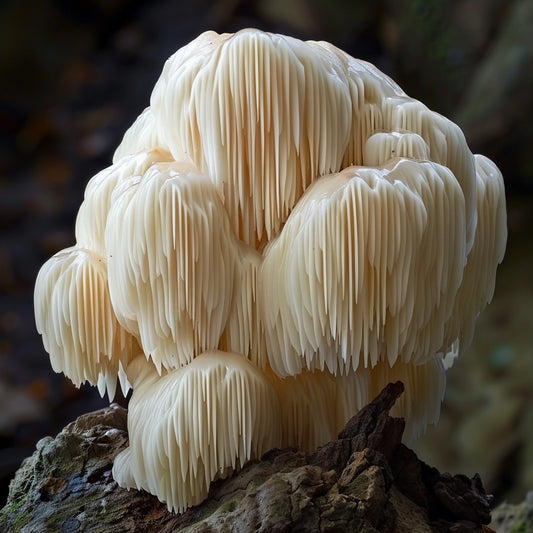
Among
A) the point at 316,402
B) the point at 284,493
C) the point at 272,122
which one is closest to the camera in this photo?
the point at 284,493

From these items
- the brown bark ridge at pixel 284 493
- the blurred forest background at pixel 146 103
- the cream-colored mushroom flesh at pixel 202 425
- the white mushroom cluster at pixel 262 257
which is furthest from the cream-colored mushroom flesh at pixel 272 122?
the blurred forest background at pixel 146 103

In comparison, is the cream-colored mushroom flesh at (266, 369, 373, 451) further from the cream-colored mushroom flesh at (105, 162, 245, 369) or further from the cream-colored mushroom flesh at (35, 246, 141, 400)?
the cream-colored mushroom flesh at (35, 246, 141, 400)

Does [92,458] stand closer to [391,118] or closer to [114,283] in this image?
[114,283]

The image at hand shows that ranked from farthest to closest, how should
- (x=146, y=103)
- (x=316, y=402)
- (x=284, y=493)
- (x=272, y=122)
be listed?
(x=146, y=103) < (x=316, y=402) < (x=272, y=122) < (x=284, y=493)

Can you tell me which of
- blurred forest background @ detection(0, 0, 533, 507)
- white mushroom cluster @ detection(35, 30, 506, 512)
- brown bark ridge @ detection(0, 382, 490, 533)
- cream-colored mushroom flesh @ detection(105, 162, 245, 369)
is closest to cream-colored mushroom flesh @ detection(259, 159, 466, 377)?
white mushroom cluster @ detection(35, 30, 506, 512)

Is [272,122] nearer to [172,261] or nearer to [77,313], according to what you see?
[172,261]

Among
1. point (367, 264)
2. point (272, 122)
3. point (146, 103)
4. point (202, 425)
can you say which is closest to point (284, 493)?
point (202, 425)
